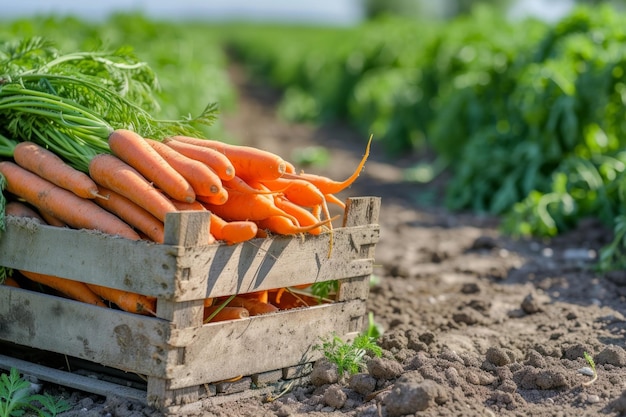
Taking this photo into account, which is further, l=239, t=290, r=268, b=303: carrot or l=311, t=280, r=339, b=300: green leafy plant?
l=311, t=280, r=339, b=300: green leafy plant

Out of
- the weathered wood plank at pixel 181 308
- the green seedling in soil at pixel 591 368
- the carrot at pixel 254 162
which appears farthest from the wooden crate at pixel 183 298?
the green seedling in soil at pixel 591 368

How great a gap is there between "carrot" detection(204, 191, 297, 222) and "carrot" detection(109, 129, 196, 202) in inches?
7.9

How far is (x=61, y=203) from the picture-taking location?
3883 mm

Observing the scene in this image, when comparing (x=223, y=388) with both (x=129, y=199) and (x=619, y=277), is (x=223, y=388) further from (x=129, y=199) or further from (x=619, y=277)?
(x=619, y=277)

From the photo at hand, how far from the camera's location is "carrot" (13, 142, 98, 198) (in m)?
3.82

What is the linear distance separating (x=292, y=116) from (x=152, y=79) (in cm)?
1496

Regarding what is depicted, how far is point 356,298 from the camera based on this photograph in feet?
13.8

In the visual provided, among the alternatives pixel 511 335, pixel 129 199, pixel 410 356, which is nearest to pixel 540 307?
pixel 511 335

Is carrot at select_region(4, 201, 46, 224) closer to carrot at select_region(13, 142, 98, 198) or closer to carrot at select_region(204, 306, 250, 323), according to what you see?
carrot at select_region(13, 142, 98, 198)

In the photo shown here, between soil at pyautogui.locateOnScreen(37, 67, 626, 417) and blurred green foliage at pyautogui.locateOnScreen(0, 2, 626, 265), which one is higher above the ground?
blurred green foliage at pyautogui.locateOnScreen(0, 2, 626, 265)

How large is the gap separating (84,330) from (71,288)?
10.0 inches

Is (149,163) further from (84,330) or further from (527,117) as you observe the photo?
(527,117)

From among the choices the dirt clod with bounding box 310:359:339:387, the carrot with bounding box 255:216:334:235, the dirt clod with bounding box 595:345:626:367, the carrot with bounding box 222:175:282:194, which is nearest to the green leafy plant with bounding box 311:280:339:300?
the dirt clod with bounding box 310:359:339:387

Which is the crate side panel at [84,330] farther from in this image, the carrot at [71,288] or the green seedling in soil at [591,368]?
the green seedling in soil at [591,368]
